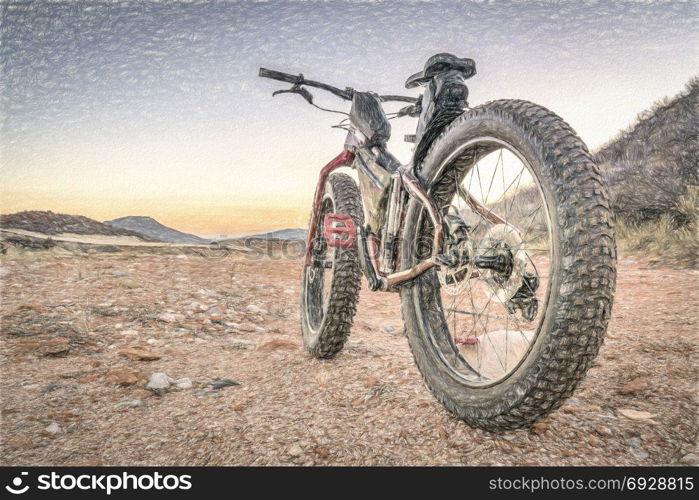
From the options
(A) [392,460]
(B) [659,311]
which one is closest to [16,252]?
(A) [392,460]

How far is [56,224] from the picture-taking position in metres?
7.33

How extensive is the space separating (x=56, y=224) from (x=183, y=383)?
20.2 feet

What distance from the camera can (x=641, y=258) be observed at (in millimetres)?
5695

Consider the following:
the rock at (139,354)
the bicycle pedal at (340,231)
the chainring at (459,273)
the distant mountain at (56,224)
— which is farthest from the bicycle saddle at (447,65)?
the distant mountain at (56,224)

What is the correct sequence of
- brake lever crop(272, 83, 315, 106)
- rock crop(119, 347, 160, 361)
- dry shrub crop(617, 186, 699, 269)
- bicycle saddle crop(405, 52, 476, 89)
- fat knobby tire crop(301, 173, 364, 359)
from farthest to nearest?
1. dry shrub crop(617, 186, 699, 269)
2. brake lever crop(272, 83, 315, 106)
3. rock crop(119, 347, 160, 361)
4. fat knobby tire crop(301, 173, 364, 359)
5. bicycle saddle crop(405, 52, 476, 89)

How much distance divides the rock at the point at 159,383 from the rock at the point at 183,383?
0.13 ft

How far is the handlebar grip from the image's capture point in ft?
10.2

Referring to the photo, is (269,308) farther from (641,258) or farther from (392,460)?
(641,258)

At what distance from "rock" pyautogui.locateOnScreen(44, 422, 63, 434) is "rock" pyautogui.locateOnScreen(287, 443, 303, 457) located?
1.13 m

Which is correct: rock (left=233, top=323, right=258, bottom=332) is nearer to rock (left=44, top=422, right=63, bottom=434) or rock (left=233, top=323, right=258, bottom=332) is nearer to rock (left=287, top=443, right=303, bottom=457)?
rock (left=44, top=422, right=63, bottom=434)

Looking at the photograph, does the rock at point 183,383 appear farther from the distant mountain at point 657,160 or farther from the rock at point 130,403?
the distant mountain at point 657,160

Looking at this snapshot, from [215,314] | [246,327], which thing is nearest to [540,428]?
[246,327]

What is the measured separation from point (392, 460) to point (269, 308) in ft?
11.0

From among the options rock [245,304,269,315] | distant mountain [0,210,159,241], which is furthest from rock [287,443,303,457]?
distant mountain [0,210,159,241]
